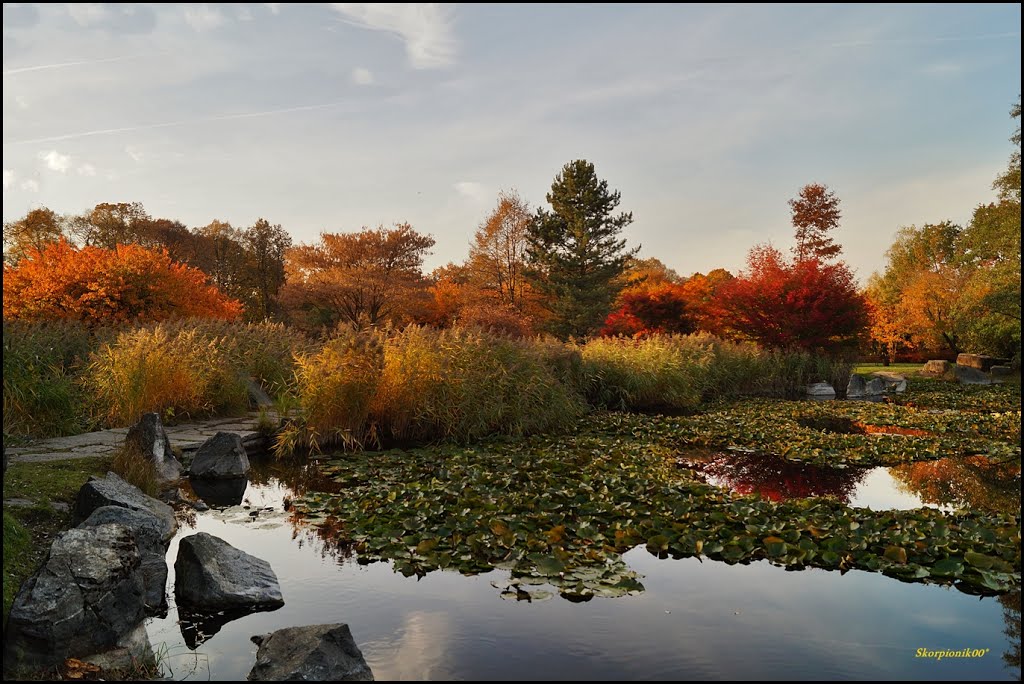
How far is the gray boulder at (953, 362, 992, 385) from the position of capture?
16938 millimetres

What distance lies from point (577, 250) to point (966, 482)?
19581 millimetres

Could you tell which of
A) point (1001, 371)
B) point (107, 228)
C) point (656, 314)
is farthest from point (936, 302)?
point (107, 228)

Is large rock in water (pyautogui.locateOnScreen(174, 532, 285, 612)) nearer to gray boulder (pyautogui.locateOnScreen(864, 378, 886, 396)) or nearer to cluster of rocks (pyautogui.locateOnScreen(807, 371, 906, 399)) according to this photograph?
cluster of rocks (pyautogui.locateOnScreen(807, 371, 906, 399))

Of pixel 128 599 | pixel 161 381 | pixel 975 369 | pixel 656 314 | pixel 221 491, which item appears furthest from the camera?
pixel 975 369

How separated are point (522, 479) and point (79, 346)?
7007 mm

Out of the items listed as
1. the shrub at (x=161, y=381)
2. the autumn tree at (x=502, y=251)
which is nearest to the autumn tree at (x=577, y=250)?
the autumn tree at (x=502, y=251)

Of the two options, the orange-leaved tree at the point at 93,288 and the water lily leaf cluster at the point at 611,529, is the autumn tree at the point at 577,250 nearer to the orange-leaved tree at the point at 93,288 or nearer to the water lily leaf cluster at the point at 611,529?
the orange-leaved tree at the point at 93,288

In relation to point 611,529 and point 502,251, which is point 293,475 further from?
point 502,251

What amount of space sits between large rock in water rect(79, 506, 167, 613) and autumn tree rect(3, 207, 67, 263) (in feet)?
92.3

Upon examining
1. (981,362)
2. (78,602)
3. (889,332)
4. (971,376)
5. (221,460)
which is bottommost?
(78,602)

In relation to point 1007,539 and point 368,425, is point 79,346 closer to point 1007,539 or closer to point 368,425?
point 368,425

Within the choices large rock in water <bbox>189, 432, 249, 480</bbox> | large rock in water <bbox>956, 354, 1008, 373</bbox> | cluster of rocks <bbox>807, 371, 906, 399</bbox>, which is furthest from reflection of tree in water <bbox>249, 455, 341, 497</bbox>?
large rock in water <bbox>956, 354, 1008, 373</bbox>

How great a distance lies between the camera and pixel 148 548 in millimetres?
3344

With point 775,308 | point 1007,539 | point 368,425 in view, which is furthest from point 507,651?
point 775,308
